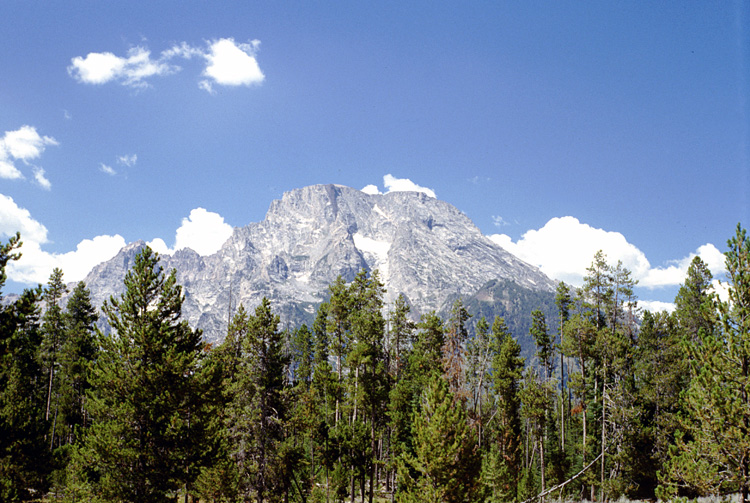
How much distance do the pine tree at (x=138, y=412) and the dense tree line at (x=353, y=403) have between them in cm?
8

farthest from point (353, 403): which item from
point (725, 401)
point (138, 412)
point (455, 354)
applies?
point (725, 401)

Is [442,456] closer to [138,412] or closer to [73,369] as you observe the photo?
[138,412]

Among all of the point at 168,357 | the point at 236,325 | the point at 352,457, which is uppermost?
the point at 236,325

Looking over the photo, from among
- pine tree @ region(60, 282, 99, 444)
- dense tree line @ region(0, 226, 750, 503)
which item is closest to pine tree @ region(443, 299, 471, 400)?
dense tree line @ region(0, 226, 750, 503)

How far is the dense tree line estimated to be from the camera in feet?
50.3

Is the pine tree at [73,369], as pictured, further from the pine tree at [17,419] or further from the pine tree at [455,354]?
the pine tree at [455,354]

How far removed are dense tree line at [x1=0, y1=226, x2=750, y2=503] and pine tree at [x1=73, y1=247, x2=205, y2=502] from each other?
8 cm

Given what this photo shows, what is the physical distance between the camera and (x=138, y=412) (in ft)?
62.7

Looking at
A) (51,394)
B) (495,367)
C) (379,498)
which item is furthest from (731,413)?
(51,394)

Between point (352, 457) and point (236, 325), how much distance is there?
48.3ft

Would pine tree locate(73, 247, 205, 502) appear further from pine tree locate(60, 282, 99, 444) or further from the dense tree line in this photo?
pine tree locate(60, 282, 99, 444)

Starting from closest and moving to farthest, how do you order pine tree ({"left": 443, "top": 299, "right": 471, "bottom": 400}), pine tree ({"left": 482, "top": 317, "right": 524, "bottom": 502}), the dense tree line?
the dense tree line, pine tree ({"left": 443, "top": 299, "right": 471, "bottom": 400}), pine tree ({"left": 482, "top": 317, "right": 524, "bottom": 502})

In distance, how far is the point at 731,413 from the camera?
1402cm

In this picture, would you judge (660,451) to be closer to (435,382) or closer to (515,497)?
(515,497)
